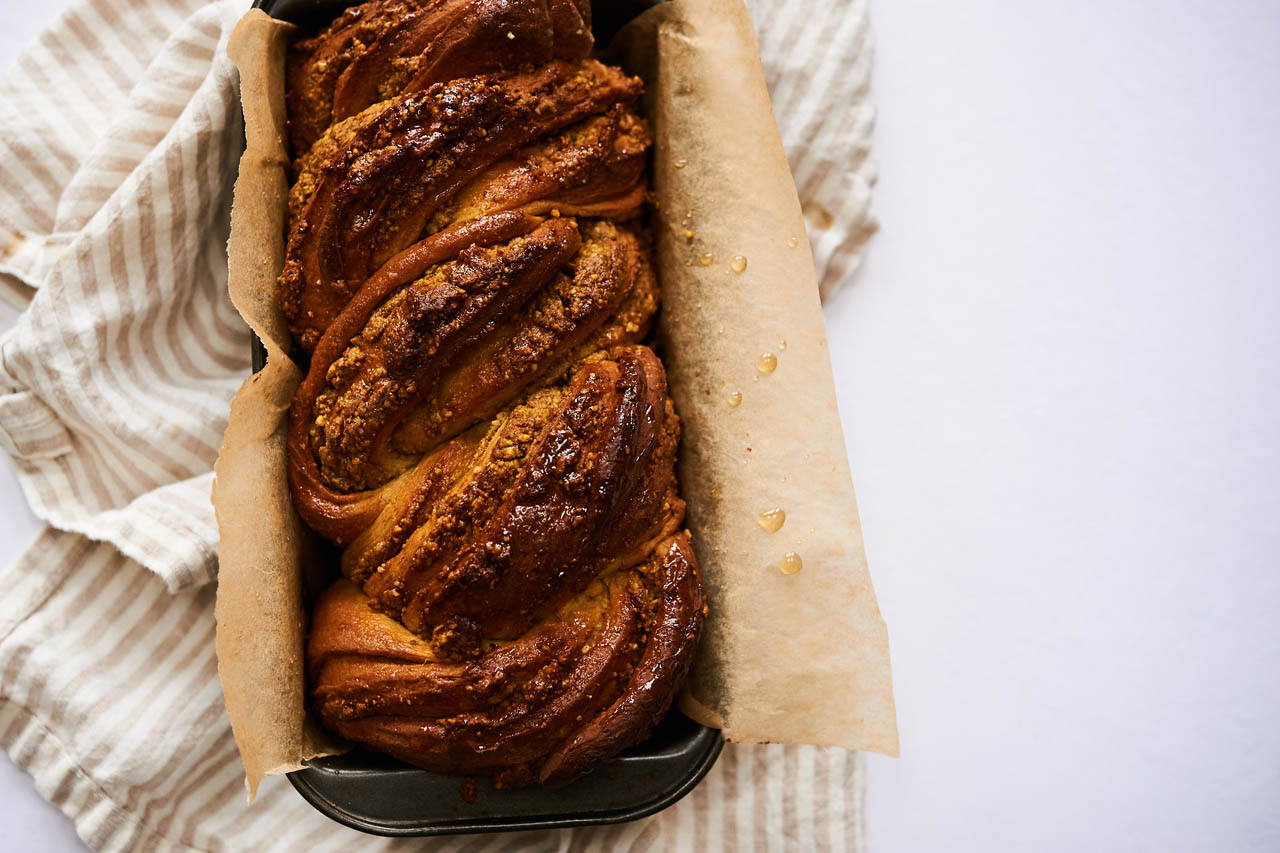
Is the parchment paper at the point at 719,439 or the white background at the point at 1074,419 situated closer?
the parchment paper at the point at 719,439

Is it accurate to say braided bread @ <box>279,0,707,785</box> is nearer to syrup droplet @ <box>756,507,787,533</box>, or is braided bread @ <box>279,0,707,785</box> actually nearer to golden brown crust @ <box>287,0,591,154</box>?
golden brown crust @ <box>287,0,591,154</box>

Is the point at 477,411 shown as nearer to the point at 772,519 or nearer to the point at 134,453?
the point at 772,519

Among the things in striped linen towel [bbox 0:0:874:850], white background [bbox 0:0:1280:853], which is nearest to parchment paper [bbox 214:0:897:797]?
striped linen towel [bbox 0:0:874:850]

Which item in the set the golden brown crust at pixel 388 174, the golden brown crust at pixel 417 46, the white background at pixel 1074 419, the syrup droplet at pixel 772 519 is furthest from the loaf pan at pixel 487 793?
the white background at pixel 1074 419

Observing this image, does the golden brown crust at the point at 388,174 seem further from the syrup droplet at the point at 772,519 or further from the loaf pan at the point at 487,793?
the syrup droplet at the point at 772,519

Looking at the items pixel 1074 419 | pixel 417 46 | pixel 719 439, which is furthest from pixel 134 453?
pixel 1074 419

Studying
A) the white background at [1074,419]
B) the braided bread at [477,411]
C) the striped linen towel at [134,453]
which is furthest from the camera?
the white background at [1074,419]

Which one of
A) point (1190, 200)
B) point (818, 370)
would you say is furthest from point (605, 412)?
point (1190, 200)
